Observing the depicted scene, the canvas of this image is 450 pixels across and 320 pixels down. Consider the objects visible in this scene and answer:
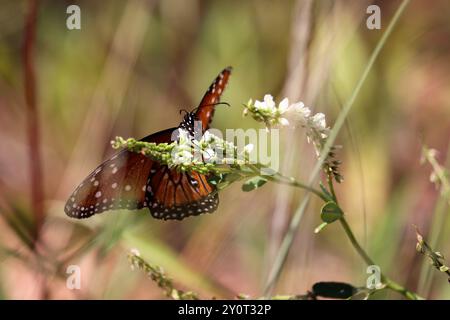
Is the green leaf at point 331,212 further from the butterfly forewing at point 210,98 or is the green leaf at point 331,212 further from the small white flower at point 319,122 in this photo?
the butterfly forewing at point 210,98

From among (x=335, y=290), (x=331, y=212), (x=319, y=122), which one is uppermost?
(x=319, y=122)

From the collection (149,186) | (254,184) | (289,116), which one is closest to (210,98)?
(149,186)

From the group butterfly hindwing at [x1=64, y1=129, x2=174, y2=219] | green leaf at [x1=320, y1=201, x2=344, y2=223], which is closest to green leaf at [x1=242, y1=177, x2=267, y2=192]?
green leaf at [x1=320, y1=201, x2=344, y2=223]

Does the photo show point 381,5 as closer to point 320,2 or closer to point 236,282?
point 320,2

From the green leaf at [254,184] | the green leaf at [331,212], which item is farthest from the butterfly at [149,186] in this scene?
the green leaf at [331,212]

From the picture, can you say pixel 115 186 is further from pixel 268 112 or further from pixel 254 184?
pixel 268 112

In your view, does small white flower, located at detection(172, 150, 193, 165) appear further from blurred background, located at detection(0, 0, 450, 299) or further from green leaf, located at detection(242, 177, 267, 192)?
blurred background, located at detection(0, 0, 450, 299)
